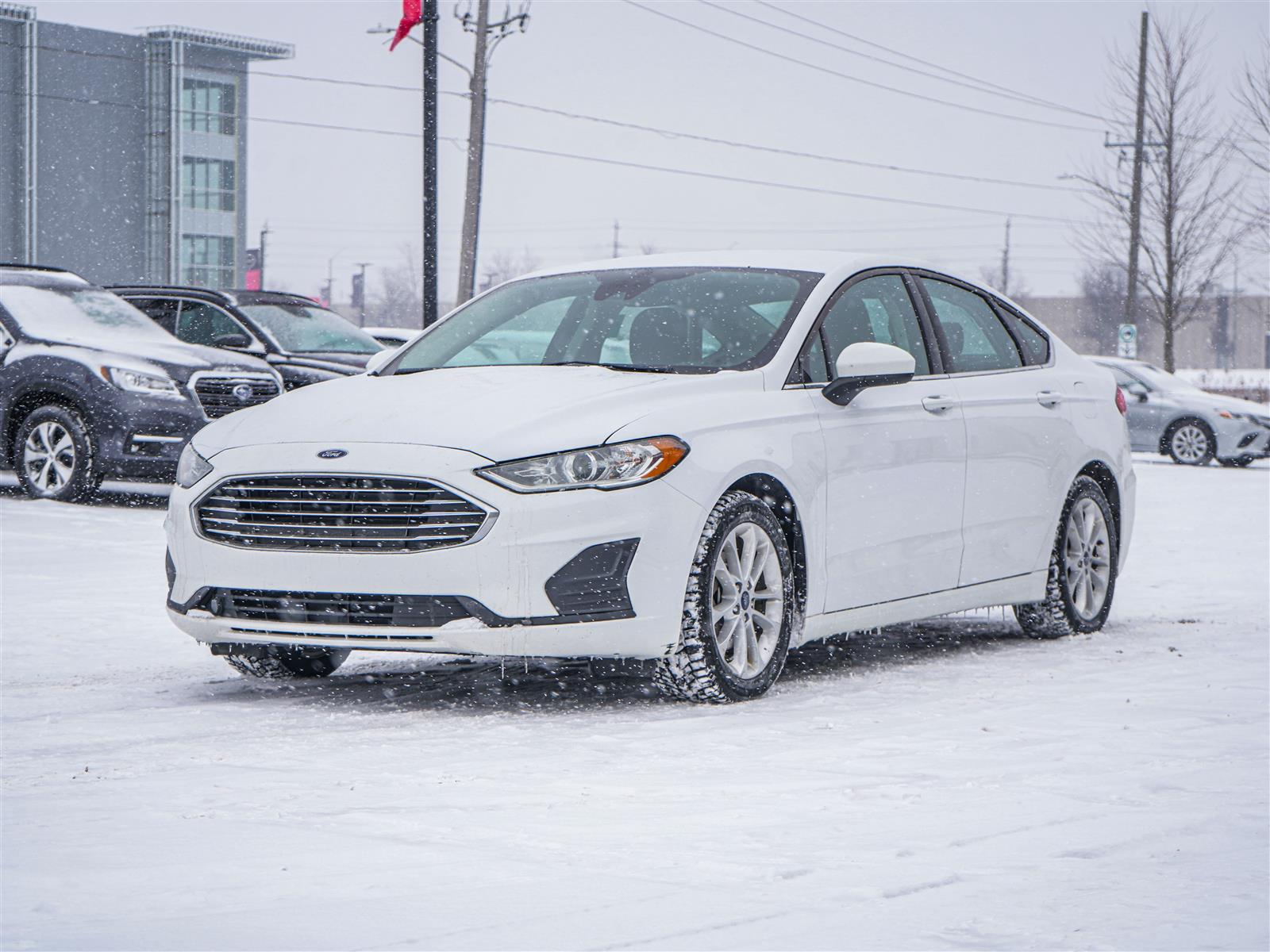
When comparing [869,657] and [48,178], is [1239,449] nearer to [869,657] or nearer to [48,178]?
[869,657]

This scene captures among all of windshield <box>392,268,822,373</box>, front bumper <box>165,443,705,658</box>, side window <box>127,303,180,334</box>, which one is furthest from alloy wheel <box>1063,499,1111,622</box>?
side window <box>127,303,180,334</box>

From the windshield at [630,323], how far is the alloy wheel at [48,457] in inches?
313

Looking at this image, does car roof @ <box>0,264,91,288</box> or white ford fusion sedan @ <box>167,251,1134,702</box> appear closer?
white ford fusion sedan @ <box>167,251,1134,702</box>

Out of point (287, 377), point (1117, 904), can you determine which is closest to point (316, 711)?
point (1117, 904)

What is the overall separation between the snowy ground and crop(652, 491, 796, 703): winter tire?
0.12 meters

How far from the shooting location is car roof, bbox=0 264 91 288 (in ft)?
53.4

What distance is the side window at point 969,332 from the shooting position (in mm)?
8047

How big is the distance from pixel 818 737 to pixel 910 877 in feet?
5.61

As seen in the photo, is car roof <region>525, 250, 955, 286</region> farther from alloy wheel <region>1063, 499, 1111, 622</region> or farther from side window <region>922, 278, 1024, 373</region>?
alloy wheel <region>1063, 499, 1111, 622</region>

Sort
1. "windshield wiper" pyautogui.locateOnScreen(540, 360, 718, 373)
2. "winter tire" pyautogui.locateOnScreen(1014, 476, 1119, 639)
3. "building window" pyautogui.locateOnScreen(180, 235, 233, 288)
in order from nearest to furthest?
"windshield wiper" pyautogui.locateOnScreen(540, 360, 718, 373) → "winter tire" pyautogui.locateOnScreen(1014, 476, 1119, 639) → "building window" pyautogui.locateOnScreen(180, 235, 233, 288)

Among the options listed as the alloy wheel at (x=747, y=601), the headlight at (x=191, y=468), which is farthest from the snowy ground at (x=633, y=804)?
the headlight at (x=191, y=468)

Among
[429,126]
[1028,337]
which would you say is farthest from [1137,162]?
[1028,337]

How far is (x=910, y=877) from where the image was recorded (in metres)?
4.21

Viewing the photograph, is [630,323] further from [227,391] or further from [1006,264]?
[1006,264]
